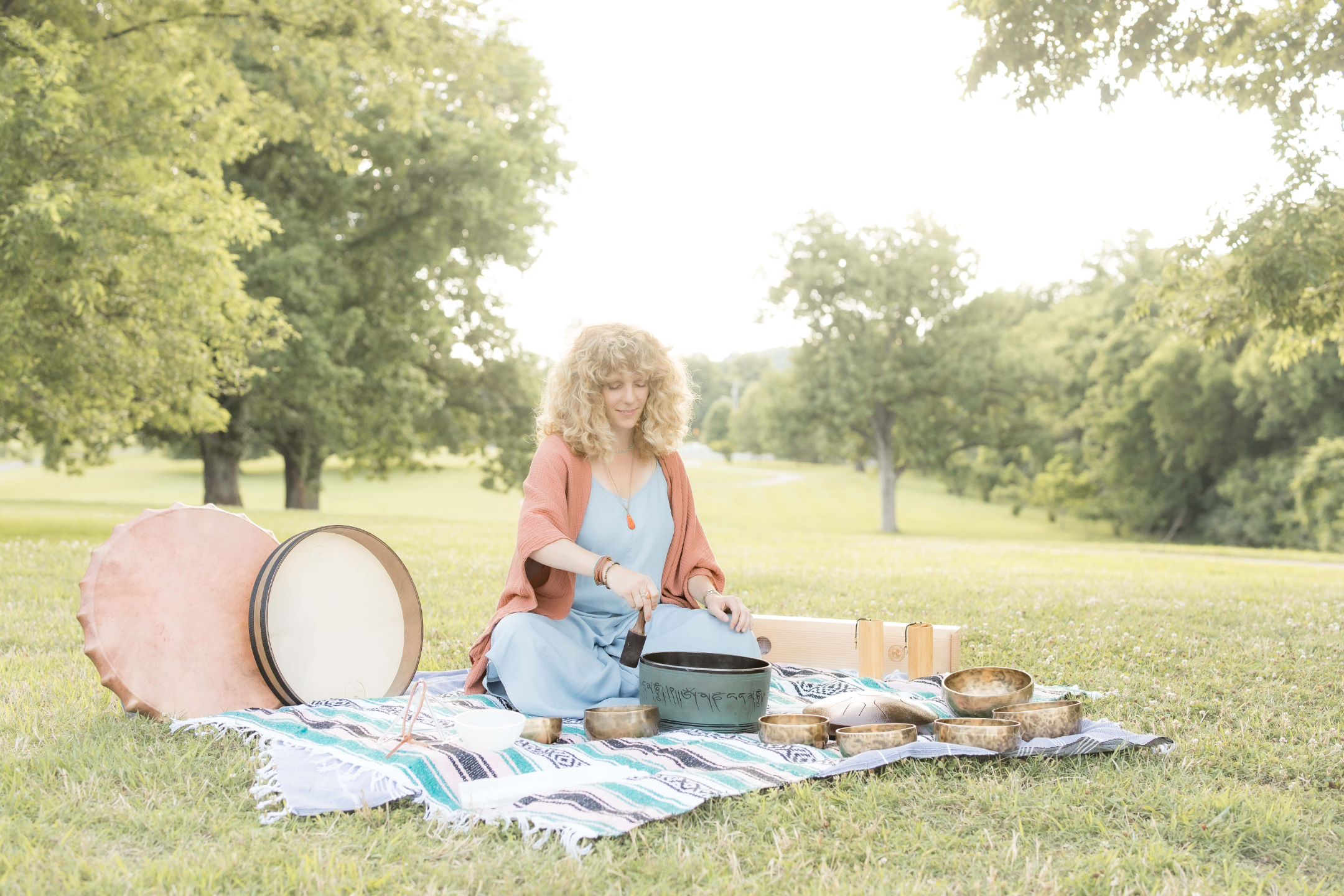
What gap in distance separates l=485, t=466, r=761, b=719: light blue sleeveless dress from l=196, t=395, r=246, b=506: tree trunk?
52.9 ft

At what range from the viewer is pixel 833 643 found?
491 cm

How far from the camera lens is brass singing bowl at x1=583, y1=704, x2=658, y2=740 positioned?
3443 millimetres

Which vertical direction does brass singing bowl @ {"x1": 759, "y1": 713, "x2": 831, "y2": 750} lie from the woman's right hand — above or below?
below

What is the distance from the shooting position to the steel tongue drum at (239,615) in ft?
11.6

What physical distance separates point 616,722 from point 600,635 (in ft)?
2.48

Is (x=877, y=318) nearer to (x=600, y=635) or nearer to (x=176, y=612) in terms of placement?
(x=600, y=635)

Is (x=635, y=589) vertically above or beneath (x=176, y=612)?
above

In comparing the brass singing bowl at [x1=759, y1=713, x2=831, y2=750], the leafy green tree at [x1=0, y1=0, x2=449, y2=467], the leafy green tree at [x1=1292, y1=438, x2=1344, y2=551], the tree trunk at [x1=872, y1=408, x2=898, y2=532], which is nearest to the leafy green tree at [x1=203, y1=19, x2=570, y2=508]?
the leafy green tree at [x1=0, y1=0, x2=449, y2=467]

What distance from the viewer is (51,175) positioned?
31.8ft

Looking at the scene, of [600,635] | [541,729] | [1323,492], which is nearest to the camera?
[541,729]

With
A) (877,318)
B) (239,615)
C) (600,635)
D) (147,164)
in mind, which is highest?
(877,318)

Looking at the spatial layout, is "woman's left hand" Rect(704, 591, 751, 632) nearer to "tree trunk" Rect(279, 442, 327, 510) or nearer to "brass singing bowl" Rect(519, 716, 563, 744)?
"brass singing bowl" Rect(519, 716, 563, 744)

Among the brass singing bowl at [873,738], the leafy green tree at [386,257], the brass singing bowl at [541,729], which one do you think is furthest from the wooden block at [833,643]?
the leafy green tree at [386,257]

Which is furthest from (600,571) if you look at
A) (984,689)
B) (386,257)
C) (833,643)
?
(386,257)
